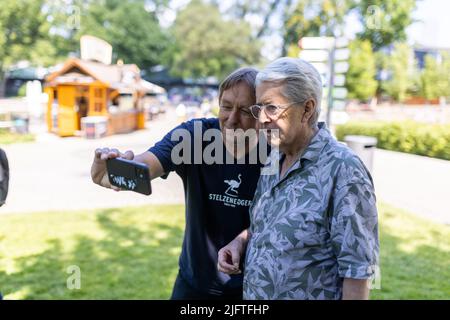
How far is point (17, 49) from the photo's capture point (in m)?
21.9

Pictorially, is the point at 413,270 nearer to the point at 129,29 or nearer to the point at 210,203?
the point at 210,203

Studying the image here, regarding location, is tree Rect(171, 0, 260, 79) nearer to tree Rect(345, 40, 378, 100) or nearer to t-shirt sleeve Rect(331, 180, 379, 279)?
tree Rect(345, 40, 378, 100)

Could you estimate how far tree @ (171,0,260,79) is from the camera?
36.4 m

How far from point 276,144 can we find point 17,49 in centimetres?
2373

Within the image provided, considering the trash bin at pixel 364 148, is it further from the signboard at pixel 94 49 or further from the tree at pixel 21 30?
the tree at pixel 21 30

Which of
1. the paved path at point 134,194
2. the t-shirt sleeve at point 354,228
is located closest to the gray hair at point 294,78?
the t-shirt sleeve at point 354,228

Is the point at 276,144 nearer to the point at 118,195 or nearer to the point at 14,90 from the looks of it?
the point at 118,195

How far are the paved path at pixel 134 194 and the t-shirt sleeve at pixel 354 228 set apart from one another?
4054 mm

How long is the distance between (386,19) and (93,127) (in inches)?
694

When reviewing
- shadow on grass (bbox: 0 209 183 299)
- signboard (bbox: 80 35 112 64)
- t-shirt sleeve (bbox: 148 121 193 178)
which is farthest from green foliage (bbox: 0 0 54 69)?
t-shirt sleeve (bbox: 148 121 193 178)

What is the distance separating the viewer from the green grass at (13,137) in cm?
1301

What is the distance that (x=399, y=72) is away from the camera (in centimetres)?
2827

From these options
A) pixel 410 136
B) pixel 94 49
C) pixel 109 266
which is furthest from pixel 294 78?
pixel 94 49

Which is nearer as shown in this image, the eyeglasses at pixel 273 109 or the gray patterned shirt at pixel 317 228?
the gray patterned shirt at pixel 317 228
